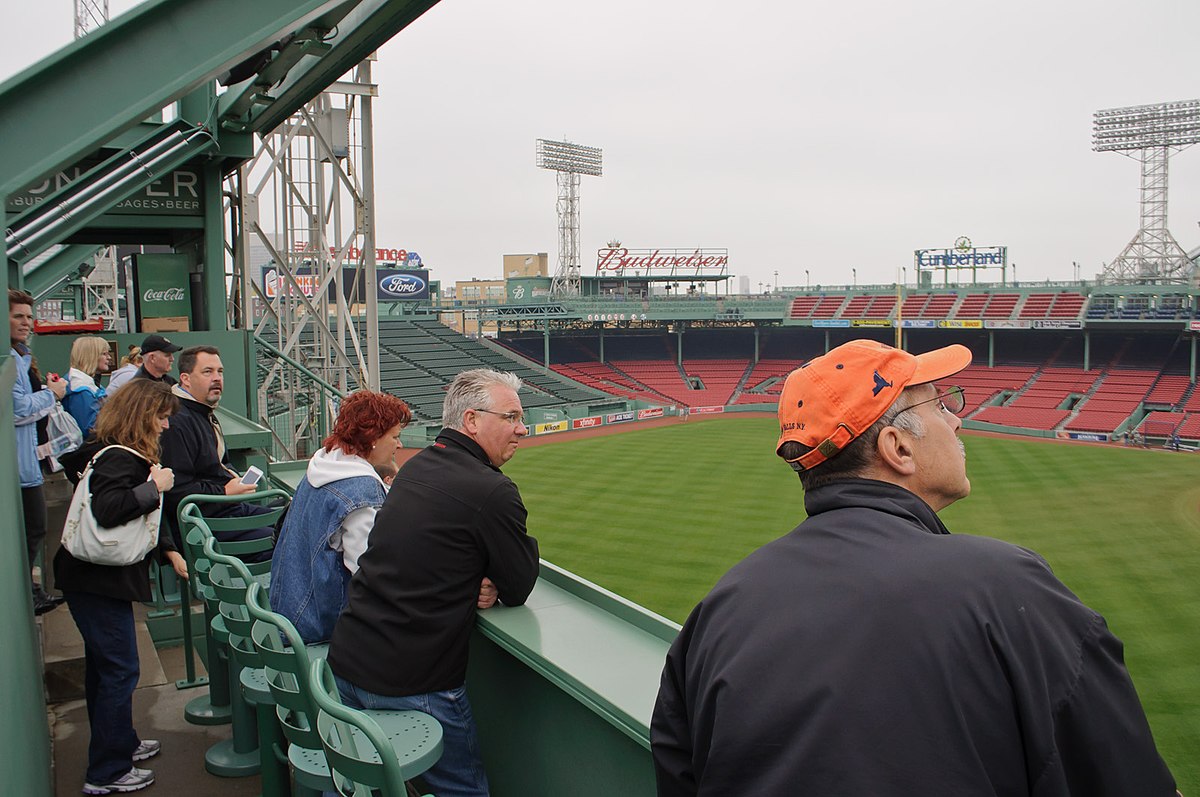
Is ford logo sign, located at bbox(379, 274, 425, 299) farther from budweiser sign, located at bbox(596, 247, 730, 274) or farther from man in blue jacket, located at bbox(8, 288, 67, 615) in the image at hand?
man in blue jacket, located at bbox(8, 288, 67, 615)

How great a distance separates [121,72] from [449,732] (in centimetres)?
303

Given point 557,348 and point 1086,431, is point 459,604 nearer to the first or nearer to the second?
point 1086,431

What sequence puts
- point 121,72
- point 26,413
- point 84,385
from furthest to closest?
point 84,385
point 26,413
point 121,72

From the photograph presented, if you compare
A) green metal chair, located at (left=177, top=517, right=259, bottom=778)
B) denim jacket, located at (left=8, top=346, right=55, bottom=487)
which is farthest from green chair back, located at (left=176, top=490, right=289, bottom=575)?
denim jacket, located at (left=8, top=346, right=55, bottom=487)

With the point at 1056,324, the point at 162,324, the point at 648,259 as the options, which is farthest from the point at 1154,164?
the point at 162,324

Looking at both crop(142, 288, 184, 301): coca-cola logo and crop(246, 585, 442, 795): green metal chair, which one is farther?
crop(142, 288, 184, 301): coca-cola logo

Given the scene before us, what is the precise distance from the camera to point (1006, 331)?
45562 millimetres

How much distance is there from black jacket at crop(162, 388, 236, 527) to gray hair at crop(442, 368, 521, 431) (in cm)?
208

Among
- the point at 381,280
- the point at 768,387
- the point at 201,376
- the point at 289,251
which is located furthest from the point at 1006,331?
the point at 201,376

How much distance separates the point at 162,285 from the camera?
880 cm

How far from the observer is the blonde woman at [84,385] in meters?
6.28

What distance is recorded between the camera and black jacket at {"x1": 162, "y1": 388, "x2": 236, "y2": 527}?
429 centimetres

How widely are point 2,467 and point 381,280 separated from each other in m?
51.0

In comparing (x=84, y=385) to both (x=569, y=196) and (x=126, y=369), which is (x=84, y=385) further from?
(x=569, y=196)
